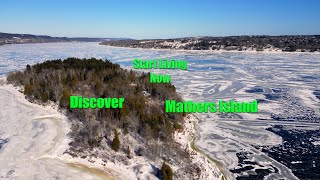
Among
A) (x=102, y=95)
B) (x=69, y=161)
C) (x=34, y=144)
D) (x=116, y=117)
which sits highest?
(x=102, y=95)

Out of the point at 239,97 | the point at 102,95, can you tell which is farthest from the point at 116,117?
the point at 239,97

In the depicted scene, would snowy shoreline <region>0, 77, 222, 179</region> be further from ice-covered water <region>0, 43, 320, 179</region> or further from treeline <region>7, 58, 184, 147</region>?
ice-covered water <region>0, 43, 320, 179</region>

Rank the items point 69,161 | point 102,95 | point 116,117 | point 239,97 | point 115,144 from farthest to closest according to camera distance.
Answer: point 239,97
point 102,95
point 116,117
point 115,144
point 69,161

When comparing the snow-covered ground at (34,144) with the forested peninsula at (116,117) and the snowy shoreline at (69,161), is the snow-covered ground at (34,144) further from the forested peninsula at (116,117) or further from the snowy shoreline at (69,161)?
the forested peninsula at (116,117)

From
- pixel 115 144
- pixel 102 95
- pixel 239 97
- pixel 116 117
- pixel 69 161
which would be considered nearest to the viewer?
pixel 69 161

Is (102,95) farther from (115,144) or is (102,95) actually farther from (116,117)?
(115,144)

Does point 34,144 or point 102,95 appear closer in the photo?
point 34,144

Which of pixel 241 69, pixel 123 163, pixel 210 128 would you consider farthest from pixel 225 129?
pixel 241 69

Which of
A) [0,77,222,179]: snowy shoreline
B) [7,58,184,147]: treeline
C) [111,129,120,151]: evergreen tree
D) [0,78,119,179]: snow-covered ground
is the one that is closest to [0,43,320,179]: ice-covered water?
[0,77,222,179]: snowy shoreline
